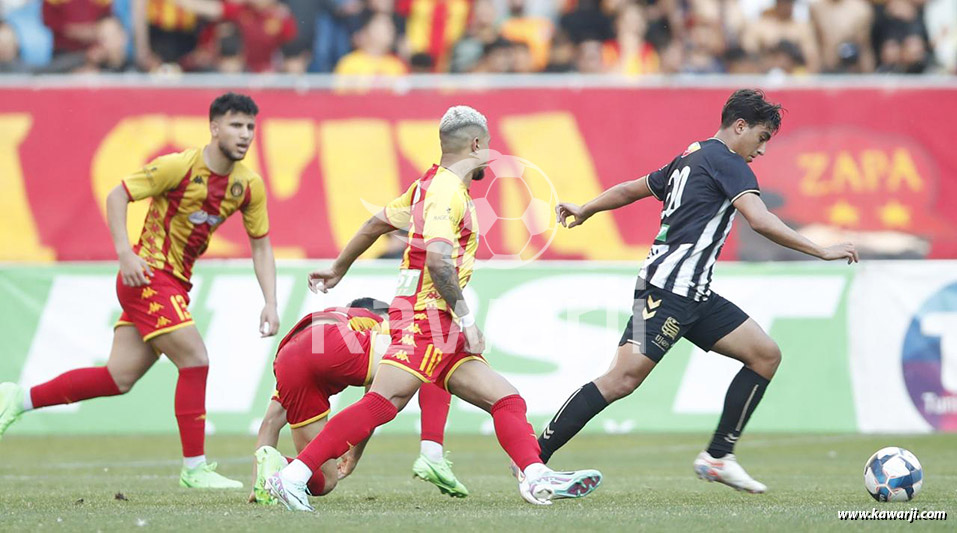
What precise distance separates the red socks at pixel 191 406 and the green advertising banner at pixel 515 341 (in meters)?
4.12

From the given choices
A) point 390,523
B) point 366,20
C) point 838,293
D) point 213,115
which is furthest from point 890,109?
point 390,523

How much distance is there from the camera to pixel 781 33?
16.7m

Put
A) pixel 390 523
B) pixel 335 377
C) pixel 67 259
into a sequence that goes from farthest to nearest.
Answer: pixel 67 259
pixel 335 377
pixel 390 523

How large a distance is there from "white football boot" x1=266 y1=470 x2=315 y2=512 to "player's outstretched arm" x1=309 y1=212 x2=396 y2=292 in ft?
3.95

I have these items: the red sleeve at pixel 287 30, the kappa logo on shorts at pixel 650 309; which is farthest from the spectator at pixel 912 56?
the kappa logo on shorts at pixel 650 309

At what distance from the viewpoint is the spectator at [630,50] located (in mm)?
16516

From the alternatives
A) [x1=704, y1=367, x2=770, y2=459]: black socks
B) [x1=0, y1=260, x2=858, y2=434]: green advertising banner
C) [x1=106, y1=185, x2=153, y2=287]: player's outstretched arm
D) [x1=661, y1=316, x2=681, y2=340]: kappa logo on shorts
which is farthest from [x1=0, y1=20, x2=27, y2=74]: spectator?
[x1=704, y1=367, x2=770, y2=459]: black socks

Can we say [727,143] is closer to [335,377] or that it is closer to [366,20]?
[335,377]

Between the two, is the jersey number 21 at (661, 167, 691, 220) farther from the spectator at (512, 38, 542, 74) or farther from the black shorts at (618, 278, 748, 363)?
the spectator at (512, 38, 542, 74)

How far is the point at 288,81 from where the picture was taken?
15.1m

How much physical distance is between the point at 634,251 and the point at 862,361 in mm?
2923

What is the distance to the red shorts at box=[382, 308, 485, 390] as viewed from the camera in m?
7.15

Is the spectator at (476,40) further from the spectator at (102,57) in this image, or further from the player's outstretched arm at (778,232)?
the player's outstretched arm at (778,232)
